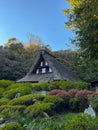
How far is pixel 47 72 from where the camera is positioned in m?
31.5

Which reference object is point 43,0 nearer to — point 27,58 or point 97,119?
point 97,119

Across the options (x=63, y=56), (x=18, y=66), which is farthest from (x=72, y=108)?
(x=63, y=56)

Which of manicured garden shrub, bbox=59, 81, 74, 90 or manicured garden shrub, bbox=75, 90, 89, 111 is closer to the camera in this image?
manicured garden shrub, bbox=75, 90, 89, 111

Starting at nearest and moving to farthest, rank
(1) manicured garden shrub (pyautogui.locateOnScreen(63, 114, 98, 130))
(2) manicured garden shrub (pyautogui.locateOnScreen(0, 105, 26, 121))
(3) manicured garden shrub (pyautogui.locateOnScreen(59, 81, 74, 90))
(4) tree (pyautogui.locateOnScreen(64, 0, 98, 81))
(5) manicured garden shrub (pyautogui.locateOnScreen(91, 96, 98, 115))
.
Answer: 1. (1) manicured garden shrub (pyautogui.locateOnScreen(63, 114, 98, 130))
2. (4) tree (pyautogui.locateOnScreen(64, 0, 98, 81))
3. (2) manicured garden shrub (pyautogui.locateOnScreen(0, 105, 26, 121))
4. (5) manicured garden shrub (pyautogui.locateOnScreen(91, 96, 98, 115))
5. (3) manicured garden shrub (pyautogui.locateOnScreen(59, 81, 74, 90))

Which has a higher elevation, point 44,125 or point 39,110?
point 39,110

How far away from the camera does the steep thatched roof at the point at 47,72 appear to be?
94.7ft

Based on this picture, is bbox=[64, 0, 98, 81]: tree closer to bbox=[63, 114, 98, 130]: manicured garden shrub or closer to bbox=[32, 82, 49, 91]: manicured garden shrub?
bbox=[63, 114, 98, 130]: manicured garden shrub

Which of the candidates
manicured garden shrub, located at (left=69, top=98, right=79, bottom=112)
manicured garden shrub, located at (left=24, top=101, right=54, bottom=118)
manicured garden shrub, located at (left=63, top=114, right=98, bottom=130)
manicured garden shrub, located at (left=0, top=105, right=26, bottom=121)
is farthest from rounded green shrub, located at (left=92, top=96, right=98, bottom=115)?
manicured garden shrub, located at (left=63, top=114, right=98, bottom=130)

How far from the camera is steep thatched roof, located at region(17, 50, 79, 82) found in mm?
28859

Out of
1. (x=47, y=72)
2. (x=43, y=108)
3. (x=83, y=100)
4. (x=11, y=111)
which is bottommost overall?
(x=11, y=111)

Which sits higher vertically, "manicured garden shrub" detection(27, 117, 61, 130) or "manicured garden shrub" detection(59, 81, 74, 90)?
"manicured garden shrub" detection(59, 81, 74, 90)

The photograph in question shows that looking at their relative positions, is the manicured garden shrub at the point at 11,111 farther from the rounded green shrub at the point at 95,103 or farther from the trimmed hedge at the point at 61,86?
the trimmed hedge at the point at 61,86

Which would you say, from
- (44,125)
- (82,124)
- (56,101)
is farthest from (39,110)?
(82,124)

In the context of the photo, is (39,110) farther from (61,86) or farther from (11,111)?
(61,86)
